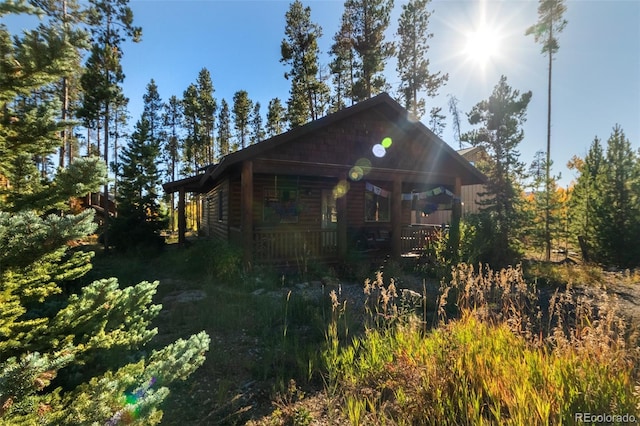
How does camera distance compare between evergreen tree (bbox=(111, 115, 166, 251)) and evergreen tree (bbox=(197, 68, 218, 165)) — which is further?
→ evergreen tree (bbox=(197, 68, 218, 165))

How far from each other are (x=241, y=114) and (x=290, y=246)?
2995 centimetres

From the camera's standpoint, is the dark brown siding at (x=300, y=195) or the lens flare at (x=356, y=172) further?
the dark brown siding at (x=300, y=195)

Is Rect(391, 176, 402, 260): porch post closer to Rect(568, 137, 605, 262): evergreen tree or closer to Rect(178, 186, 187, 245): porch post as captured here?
Rect(178, 186, 187, 245): porch post

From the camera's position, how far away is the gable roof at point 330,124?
335 inches

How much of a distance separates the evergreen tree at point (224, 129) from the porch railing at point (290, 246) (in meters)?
31.8

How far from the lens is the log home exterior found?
9.30m

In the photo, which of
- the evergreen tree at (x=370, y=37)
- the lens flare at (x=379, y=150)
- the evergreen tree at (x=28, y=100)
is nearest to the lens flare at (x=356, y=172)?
the lens flare at (x=379, y=150)

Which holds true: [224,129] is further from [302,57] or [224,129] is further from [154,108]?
[302,57]

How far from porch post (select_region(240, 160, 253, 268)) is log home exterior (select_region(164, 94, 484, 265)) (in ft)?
0.09

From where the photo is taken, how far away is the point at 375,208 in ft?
47.1

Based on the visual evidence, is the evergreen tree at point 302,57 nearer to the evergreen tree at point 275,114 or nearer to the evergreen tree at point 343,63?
the evergreen tree at point 343,63

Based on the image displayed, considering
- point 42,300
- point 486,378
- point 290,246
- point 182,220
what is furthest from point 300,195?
point 42,300

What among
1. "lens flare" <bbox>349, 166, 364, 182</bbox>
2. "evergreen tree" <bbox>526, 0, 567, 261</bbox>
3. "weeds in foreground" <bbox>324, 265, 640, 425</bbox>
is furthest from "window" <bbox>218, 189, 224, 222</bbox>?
"evergreen tree" <bbox>526, 0, 567, 261</bbox>

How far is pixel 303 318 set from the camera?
559cm
